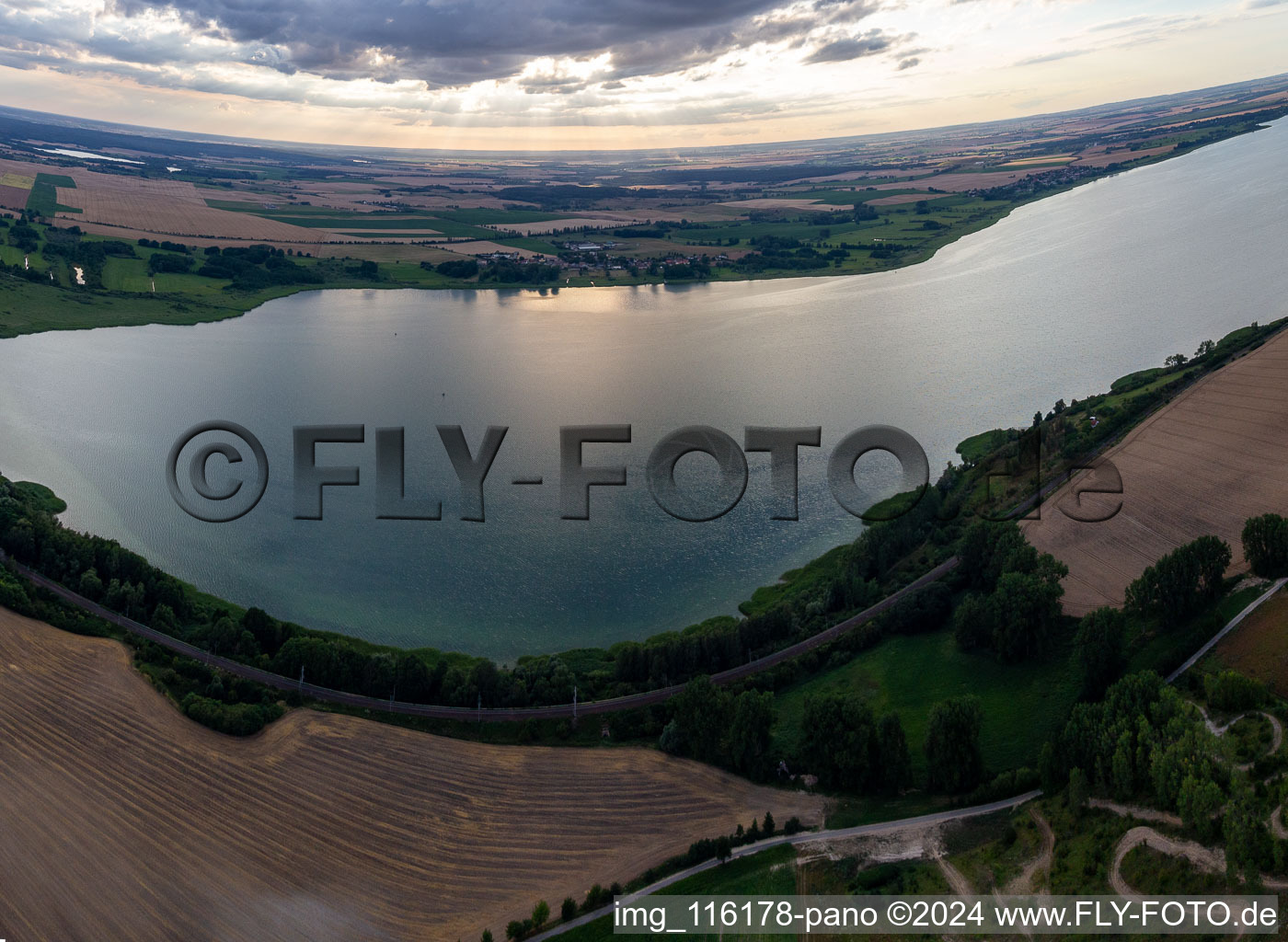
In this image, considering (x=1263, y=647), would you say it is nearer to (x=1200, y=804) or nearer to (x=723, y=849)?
(x=1200, y=804)

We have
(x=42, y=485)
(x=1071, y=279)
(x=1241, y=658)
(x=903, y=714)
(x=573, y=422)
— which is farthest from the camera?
(x=1071, y=279)

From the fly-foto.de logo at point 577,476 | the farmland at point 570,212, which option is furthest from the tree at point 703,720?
the farmland at point 570,212

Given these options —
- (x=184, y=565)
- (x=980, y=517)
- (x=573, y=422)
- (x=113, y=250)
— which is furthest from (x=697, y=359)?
(x=113, y=250)

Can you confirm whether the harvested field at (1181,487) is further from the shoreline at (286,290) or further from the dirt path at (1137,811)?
the shoreline at (286,290)

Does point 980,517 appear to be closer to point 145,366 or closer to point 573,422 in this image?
point 573,422

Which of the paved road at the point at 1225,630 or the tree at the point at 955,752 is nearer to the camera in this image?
the tree at the point at 955,752

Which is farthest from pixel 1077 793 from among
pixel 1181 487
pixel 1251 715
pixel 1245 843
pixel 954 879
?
pixel 1181 487

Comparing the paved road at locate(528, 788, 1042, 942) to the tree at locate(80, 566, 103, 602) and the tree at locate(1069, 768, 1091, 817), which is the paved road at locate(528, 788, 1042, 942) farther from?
the tree at locate(80, 566, 103, 602)
